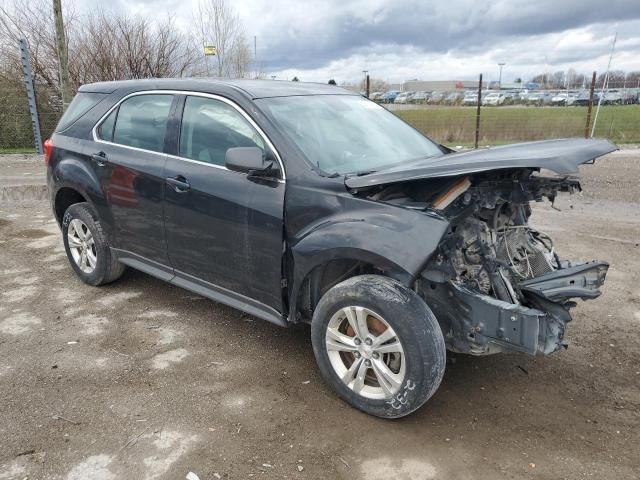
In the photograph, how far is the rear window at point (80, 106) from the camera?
191 inches

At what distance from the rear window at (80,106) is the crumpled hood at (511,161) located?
287 cm

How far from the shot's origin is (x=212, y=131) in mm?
3848

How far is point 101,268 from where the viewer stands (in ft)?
16.2

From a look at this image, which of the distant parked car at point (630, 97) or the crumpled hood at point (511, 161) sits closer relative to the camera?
the crumpled hood at point (511, 161)

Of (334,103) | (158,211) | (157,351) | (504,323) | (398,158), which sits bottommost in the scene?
(157,351)

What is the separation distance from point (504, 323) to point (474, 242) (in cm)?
54

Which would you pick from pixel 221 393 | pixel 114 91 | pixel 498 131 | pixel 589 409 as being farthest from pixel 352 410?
pixel 498 131

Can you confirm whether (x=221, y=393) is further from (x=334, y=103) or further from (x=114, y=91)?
(x=114, y=91)

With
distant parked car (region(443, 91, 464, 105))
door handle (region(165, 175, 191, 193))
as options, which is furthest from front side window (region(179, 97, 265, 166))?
distant parked car (region(443, 91, 464, 105))

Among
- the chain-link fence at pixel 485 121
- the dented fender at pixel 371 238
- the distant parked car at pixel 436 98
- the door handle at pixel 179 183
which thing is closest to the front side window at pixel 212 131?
the door handle at pixel 179 183

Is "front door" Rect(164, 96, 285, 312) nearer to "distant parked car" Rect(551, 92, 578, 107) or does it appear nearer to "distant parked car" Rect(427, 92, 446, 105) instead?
"distant parked car" Rect(551, 92, 578, 107)

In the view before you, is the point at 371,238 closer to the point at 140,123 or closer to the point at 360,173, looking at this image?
the point at 360,173

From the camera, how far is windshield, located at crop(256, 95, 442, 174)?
3.55 meters

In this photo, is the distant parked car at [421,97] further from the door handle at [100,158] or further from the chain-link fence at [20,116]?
the door handle at [100,158]
